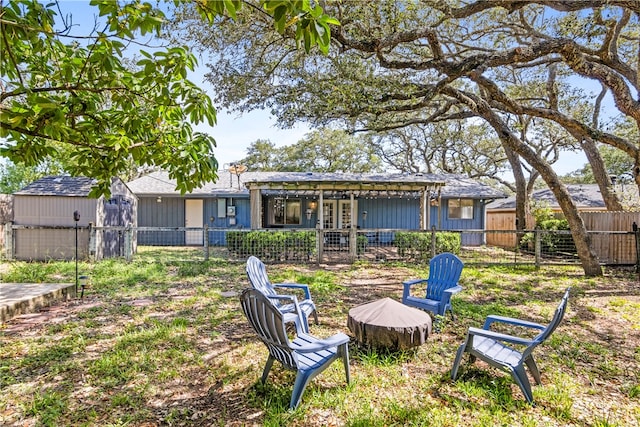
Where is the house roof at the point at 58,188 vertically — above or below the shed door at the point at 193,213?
above

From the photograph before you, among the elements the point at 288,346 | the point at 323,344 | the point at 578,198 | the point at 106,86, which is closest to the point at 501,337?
the point at 323,344

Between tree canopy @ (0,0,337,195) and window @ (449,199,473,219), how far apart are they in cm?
1428

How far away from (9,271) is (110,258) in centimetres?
248

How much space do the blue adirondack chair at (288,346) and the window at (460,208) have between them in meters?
13.7

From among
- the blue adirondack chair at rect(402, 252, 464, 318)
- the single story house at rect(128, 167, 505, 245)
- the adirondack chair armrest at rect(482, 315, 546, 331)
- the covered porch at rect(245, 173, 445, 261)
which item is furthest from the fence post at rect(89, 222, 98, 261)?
the adirondack chair armrest at rect(482, 315, 546, 331)

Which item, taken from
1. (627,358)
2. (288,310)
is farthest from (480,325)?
(288,310)

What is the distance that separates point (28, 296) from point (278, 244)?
19.3 feet

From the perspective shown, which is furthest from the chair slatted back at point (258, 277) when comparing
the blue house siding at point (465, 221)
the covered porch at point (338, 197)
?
the blue house siding at point (465, 221)

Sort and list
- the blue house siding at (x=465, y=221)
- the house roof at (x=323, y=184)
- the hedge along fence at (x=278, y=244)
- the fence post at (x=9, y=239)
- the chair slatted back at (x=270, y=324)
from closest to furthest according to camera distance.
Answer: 1. the chair slatted back at (x=270, y=324)
2. the fence post at (x=9, y=239)
3. the hedge along fence at (x=278, y=244)
4. the house roof at (x=323, y=184)
5. the blue house siding at (x=465, y=221)

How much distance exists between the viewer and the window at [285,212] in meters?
15.0

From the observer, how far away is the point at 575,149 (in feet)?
57.7

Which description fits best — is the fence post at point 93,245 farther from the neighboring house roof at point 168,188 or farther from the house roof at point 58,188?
the neighboring house roof at point 168,188

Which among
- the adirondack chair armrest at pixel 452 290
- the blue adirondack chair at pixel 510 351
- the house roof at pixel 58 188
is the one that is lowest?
the blue adirondack chair at pixel 510 351

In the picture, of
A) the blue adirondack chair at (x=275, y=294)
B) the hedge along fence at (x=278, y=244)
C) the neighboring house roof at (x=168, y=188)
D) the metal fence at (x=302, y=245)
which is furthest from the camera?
the neighboring house roof at (x=168, y=188)
